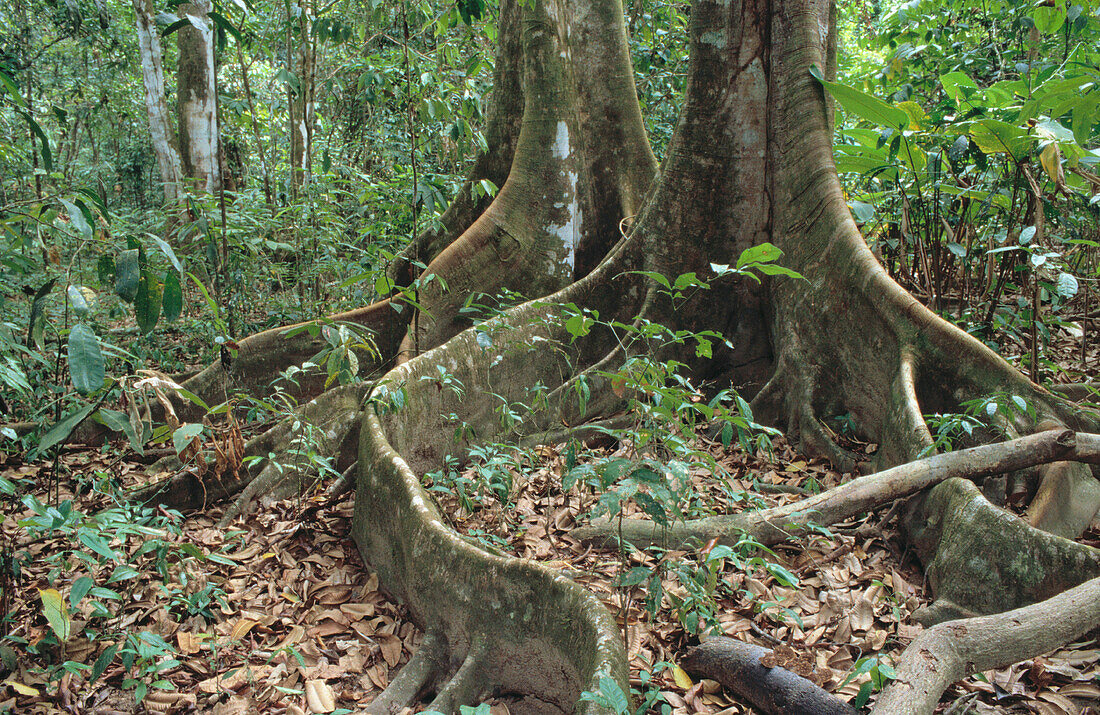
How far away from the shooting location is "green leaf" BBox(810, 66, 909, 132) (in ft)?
12.2

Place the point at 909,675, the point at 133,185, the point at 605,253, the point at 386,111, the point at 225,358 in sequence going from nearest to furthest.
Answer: the point at 909,675 → the point at 225,358 → the point at 605,253 → the point at 386,111 → the point at 133,185

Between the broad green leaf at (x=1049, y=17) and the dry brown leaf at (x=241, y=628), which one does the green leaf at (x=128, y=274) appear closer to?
the dry brown leaf at (x=241, y=628)

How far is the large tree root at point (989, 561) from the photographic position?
94.1 inches

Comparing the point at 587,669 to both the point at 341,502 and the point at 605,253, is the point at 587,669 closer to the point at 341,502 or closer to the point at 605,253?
the point at 341,502

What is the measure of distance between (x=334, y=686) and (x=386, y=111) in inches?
320

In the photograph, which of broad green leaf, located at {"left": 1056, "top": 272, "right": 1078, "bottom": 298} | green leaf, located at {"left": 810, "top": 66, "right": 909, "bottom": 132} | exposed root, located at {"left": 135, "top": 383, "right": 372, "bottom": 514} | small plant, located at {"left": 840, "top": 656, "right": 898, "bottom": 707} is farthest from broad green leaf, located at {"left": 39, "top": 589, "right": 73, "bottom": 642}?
green leaf, located at {"left": 810, "top": 66, "right": 909, "bottom": 132}

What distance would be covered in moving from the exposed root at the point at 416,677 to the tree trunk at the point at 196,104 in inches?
214

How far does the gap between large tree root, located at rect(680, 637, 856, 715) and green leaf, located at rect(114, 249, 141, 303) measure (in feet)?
6.86

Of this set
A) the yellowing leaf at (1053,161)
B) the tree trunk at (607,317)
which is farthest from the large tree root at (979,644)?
the yellowing leaf at (1053,161)

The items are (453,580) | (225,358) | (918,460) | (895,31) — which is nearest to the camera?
(453,580)

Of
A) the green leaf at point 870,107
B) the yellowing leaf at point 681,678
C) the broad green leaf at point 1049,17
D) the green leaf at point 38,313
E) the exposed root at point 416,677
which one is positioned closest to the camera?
the green leaf at point 38,313

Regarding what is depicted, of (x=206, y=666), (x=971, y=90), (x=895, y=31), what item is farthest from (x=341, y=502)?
(x=895, y=31)

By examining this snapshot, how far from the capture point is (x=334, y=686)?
268 centimetres

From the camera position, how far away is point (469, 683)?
2449 millimetres
